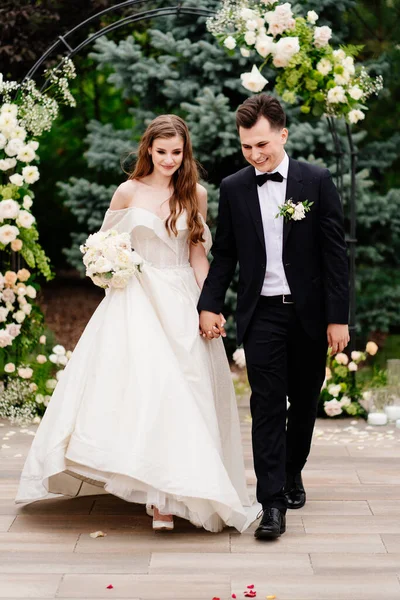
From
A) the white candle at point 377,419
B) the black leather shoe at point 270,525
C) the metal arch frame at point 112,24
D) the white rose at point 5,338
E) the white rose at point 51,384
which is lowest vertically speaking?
the black leather shoe at point 270,525

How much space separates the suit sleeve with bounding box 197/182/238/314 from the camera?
3.96 m

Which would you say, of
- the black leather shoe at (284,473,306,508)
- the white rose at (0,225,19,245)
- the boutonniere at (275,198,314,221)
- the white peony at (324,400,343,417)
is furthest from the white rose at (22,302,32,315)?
the boutonniere at (275,198,314,221)

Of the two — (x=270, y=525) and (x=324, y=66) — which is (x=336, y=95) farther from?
(x=270, y=525)

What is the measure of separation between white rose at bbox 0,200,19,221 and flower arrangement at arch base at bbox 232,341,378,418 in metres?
1.69

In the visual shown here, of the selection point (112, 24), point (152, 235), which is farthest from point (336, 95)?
point (152, 235)

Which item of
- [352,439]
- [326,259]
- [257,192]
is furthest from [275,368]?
[352,439]

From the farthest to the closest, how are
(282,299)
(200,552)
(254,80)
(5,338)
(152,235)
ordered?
1. (5,338)
2. (254,80)
3. (152,235)
4. (282,299)
5. (200,552)

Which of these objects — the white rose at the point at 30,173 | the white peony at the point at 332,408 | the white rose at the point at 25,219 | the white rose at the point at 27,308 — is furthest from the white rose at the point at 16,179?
the white peony at the point at 332,408

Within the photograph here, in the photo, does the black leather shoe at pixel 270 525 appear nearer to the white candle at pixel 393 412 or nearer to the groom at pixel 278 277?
the groom at pixel 278 277

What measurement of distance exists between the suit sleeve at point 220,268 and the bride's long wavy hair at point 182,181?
18 cm

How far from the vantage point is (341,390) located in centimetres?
632

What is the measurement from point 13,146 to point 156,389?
2730 mm

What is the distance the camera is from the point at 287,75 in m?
5.78

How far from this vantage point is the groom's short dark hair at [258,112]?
3.68m
